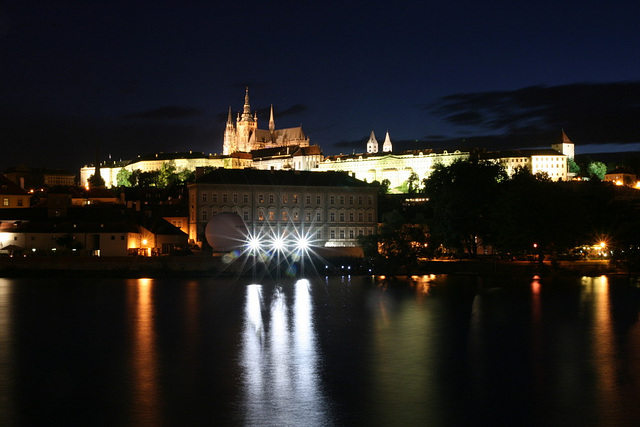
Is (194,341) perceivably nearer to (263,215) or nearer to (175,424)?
(175,424)

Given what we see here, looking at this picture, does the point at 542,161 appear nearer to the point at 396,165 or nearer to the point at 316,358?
the point at 396,165

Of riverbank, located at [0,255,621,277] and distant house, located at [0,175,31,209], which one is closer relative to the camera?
riverbank, located at [0,255,621,277]

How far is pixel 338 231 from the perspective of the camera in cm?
7919

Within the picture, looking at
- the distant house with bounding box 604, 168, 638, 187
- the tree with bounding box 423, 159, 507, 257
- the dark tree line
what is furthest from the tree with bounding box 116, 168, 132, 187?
the tree with bounding box 423, 159, 507, 257

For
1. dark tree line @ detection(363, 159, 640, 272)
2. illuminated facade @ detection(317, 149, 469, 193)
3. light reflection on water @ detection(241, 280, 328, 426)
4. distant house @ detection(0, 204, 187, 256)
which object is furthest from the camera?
illuminated facade @ detection(317, 149, 469, 193)

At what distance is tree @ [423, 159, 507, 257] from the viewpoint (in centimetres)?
6366

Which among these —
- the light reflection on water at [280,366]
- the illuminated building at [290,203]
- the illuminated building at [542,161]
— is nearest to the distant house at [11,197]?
the illuminated building at [290,203]

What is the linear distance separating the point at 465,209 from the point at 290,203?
20.0m

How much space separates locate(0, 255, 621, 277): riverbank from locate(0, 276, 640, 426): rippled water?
8.08m

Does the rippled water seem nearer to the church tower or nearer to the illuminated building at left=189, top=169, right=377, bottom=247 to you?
the illuminated building at left=189, top=169, right=377, bottom=247

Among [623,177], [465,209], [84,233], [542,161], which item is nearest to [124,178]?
[542,161]

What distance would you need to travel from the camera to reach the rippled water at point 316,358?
61.6 ft

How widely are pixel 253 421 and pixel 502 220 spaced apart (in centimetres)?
4546

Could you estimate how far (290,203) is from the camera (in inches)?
3071
